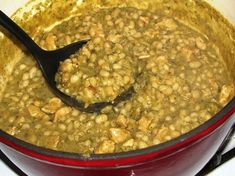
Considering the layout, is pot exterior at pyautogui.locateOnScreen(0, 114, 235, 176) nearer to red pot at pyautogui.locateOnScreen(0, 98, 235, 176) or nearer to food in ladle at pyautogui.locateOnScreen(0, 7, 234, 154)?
red pot at pyautogui.locateOnScreen(0, 98, 235, 176)

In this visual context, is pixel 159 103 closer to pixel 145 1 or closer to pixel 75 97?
pixel 75 97

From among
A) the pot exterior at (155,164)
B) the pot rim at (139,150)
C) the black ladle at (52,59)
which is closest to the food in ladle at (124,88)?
the black ladle at (52,59)

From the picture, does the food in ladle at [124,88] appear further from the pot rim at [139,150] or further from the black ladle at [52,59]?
the pot rim at [139,150]

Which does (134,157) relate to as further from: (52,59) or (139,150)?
(52,59)

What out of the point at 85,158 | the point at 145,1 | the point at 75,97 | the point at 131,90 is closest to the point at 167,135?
the point at 131,90

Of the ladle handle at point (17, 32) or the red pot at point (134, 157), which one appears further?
the ladle handle at point (17, 32)

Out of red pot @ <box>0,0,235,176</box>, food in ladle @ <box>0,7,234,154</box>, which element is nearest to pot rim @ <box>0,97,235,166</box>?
red pot @ <box>0,0,235,176</box>

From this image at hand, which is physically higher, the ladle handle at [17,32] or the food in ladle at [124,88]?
the ladle handle at [17,32]

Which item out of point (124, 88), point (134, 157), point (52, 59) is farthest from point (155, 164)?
point (52, 59)
